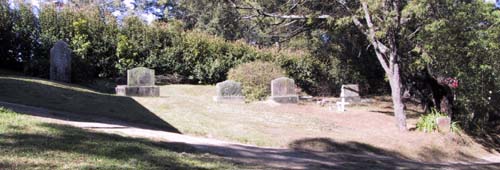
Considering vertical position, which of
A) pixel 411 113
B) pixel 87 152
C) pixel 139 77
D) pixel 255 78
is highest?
pixel 255 78

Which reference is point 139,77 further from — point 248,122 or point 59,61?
point 248,122

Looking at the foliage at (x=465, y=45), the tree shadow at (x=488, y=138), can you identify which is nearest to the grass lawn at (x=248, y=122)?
the tree shadow at (x=488, y=138)

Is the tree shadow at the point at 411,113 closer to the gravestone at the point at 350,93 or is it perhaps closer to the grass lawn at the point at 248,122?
the gravestone at the point at 350,93

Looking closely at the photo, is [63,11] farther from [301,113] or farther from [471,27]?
[471,27]

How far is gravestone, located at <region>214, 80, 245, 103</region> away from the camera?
19.7 meters

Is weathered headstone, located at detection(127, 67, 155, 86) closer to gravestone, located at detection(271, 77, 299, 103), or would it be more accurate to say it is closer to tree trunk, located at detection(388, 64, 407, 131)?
gravestone, located at detection(271, 77, 299, 103)

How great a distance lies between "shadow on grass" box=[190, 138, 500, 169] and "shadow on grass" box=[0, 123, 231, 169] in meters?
1.23

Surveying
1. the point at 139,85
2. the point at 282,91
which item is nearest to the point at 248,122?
the point at 282,91

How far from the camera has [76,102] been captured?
14.6m

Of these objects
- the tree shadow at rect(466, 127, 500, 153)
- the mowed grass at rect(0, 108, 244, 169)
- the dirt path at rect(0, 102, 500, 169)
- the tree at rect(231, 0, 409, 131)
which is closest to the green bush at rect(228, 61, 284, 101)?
the tree at rect(231, 0, 409, 131)

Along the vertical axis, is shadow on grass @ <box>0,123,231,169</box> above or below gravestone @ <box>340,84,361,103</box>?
below

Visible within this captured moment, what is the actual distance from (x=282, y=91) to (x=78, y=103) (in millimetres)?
9089

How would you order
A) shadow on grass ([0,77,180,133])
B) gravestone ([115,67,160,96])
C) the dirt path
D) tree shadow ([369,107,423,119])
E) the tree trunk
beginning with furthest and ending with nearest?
tree shadow ([369,107,423,119]) < gravestone ([115,67,160,96]) < the tree trunk < shadow on grass ([0,77,180,133]) < the dirt path

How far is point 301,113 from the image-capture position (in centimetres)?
1850
